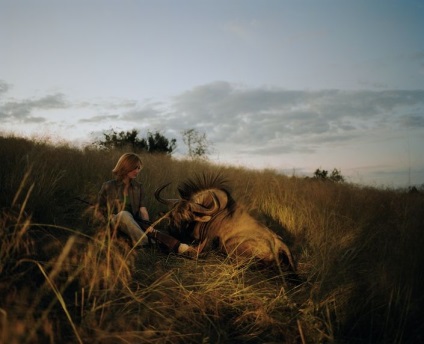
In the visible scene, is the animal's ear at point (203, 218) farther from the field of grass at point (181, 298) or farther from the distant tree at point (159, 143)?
the distant tree at point (159, 143)

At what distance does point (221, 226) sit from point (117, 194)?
1.79m

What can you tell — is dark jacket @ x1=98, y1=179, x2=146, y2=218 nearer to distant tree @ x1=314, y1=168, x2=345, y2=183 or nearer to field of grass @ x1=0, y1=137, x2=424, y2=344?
field of grass @ x1=0, y1=137, x2=424, y2=344

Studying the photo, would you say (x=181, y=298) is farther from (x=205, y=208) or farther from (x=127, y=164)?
(x=127, y=164)

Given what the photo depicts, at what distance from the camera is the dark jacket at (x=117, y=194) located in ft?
18.7

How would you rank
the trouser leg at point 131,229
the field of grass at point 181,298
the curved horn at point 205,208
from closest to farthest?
1. the field of grass at point 181,298
2. the curved horn at point 205,208
3. the trouser leg at point 131,229

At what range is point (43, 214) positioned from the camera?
5.09m

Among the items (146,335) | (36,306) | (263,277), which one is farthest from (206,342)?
(263,277)

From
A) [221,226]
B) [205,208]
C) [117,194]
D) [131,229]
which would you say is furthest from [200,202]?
[117,194]

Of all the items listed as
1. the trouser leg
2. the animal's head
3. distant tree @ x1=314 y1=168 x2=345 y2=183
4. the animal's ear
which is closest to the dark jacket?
the trouser leg

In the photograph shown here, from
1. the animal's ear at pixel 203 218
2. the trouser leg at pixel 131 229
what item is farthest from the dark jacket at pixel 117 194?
the animal's ear at pixel 203 218

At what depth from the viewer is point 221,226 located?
188 inches

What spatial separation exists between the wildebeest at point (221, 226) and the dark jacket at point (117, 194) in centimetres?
96

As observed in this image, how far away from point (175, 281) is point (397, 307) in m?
2.02

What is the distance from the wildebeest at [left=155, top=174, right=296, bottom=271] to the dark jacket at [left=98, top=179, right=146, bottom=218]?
0.96 m
